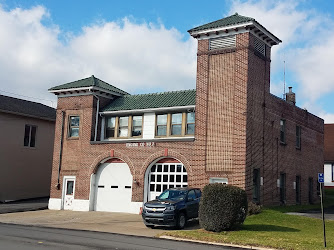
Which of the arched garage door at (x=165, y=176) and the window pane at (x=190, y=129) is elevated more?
the window pane at (x=190, y=129)

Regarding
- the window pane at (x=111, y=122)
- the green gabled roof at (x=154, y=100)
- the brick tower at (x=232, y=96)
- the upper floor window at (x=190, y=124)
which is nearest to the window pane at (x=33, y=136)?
the green gabled roof at (x=154, y=100)

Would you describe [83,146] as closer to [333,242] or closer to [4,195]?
[4,195]

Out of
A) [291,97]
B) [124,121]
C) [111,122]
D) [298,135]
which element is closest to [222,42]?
[124,121]

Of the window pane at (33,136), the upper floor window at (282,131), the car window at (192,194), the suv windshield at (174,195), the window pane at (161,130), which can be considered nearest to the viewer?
the suv windshield at (174,195)

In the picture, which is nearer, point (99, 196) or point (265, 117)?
point (265, 117)

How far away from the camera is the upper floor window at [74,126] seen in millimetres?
29594

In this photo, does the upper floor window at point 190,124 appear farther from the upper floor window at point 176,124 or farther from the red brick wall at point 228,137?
the red brick wall at point 228,137

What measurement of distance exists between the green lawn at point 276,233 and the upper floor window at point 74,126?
13.9 meters

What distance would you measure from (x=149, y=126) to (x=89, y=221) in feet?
24.9

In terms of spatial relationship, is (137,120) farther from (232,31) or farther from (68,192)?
(232,31)

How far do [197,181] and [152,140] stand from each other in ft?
12.8

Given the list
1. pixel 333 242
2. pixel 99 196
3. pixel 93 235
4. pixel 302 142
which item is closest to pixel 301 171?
pixel 302 142

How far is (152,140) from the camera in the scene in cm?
2586

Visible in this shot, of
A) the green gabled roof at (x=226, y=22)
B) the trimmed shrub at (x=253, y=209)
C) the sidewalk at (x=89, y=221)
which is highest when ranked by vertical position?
the green gabled roof at (x=226, y=22)
